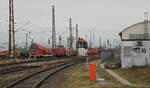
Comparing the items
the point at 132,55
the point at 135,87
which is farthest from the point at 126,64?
the point at 135,87

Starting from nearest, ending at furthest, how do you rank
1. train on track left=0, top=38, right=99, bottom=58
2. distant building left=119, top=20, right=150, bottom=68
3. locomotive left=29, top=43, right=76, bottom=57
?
1. distant building left=119, top=20, right=150, bottom=68
2. locomotive left=29, top=43, right=76, bottom=57
3. train on track left=0, top=38, right=99, bottom=58

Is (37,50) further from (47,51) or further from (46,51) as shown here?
(47,51)

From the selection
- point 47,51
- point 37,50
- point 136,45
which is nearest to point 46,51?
point 47,51

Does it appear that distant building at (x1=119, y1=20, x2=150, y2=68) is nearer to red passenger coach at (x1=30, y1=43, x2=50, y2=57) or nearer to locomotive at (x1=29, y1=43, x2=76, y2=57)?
red passenger coach at (x1=30, y1=43, x2=50, y2=57)

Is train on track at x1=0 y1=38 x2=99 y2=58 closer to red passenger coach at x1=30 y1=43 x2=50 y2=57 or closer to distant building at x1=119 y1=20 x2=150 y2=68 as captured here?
red passenger coach at x1=30 y1=43 x2=50 y2=57

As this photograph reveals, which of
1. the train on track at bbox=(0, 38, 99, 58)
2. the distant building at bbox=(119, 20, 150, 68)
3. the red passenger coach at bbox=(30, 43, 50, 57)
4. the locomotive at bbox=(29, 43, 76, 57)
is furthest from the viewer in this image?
the train on track at bbox=(0, 38, 99, 58)

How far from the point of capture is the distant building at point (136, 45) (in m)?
25.0

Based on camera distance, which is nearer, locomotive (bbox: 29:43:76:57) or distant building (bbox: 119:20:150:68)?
distant building (bbox: 119:20:150:68)

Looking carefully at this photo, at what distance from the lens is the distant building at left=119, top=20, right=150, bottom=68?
25.0 metres

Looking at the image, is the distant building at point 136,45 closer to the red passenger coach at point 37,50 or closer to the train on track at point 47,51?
the red passenger coach at point 37,50

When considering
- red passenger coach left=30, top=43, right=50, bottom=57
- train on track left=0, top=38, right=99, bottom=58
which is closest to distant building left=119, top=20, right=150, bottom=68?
red passenger coach left=30, top=43, right=50, bottom=57

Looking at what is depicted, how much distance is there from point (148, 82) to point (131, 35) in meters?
10.4

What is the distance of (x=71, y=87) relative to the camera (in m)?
14.4

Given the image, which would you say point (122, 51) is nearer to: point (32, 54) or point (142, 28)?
point (142, 28)
